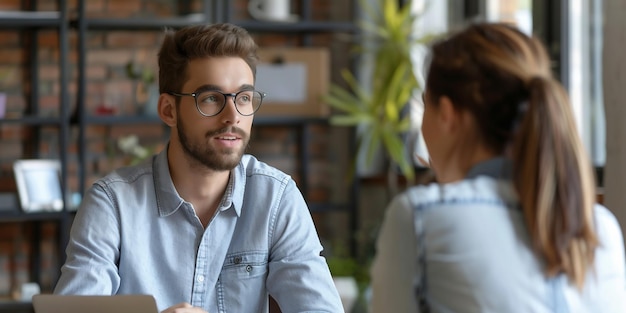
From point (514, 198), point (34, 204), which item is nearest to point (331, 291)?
point (514, 198)

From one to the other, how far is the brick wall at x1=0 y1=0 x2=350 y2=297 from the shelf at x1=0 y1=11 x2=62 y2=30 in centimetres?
26

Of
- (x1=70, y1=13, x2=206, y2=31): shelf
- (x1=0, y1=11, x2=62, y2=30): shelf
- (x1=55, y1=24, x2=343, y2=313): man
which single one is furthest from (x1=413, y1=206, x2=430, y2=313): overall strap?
(x1=0, y1=11, x2=62, y2=30): shelf

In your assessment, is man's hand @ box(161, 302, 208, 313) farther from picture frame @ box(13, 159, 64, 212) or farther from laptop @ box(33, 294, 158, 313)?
picture frame @ box(13, 159, 64, 212)

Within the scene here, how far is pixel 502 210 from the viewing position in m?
1.30

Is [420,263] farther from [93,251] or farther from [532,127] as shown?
[93,251]

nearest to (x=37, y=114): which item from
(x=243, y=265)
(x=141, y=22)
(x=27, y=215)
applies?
(x=27, y=215)

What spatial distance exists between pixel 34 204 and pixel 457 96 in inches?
143

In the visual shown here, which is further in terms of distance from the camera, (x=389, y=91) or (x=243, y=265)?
(x=389, y=91)

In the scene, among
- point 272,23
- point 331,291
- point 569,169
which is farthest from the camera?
point 272,23

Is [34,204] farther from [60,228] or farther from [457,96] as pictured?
[457,96]

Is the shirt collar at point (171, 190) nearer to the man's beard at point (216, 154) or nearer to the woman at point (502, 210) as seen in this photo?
the man's beard at point (216, 154)

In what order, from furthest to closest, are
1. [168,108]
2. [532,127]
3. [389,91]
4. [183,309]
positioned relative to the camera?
[389,91]
[168,108]
[183,309]
[532,127]

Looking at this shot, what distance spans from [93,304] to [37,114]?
3.40m

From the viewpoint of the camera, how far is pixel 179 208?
205 centimetres
